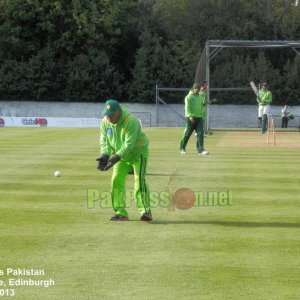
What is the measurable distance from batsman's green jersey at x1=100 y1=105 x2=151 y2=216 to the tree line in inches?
1746

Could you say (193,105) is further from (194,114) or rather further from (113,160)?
(113,160)

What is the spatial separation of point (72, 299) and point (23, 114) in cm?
5069

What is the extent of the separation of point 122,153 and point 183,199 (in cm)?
289

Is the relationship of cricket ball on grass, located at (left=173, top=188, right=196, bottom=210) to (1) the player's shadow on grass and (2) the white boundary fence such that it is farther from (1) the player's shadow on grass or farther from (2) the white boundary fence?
(2) the white boundary fence

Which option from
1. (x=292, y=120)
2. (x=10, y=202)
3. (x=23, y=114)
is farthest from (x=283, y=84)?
(x=10, y=202)

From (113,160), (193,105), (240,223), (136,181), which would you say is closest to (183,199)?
(240,223)

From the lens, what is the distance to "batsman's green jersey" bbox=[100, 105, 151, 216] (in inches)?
476

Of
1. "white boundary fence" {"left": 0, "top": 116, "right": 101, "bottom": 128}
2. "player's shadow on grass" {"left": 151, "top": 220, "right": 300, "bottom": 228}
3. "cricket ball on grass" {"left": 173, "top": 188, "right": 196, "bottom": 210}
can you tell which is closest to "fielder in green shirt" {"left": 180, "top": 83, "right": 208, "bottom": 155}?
"cricket ball on grass" {"left": 173, "top": 188, "right": 196, "bottom": 210}

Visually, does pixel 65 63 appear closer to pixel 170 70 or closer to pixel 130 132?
pixel 170 70

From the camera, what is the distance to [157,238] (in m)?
11.4

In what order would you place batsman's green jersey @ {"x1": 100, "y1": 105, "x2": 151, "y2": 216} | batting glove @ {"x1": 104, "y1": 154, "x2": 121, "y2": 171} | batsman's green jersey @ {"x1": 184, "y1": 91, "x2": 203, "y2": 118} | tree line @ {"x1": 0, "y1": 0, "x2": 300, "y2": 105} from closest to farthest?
batting glove @ {"x1": 104, "y1": 154, "x2": 121, "y2": 171}, batsman's green jersey @ {"x1": 100, "y1": 105, "x2": 151, "y2": 216}, batsman's green jersey @ {"x1": 184, "y1": 91, "x2": 203, "y2": 118}, tree line @ {"x1": 0, "y1": 0, "x2": 300, "y2": 105}

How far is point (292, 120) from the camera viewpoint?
54.0m

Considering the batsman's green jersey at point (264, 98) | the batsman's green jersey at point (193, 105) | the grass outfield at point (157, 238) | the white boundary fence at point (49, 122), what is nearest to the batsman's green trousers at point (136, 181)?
the grass outfield at point (157, 238)

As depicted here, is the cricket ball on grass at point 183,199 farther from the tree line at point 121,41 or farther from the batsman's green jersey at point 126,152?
the tree line at point 121,41
